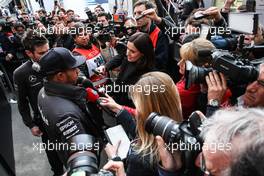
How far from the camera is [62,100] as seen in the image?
1601mm

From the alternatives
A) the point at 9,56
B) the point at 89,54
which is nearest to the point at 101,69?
the point at 89,54

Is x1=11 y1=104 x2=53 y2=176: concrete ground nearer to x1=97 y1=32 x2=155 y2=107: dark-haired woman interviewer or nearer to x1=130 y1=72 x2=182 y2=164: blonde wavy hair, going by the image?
x1=97 y1=32 x2=155 y2=107: dark-haired woman interviewer

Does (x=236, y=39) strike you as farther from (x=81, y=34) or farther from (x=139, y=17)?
(x=81, y=34)

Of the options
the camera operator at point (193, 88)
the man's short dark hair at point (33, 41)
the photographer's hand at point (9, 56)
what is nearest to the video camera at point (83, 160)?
the camera operator at point (193, 88)

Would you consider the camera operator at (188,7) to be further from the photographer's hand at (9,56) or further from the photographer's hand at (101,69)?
the photographer's hand at (9,56)

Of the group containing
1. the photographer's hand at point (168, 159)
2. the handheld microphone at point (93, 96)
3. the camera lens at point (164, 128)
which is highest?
the camera lens at point (164, 128)

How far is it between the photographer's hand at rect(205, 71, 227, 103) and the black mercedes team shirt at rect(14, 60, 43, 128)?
4.58 feet

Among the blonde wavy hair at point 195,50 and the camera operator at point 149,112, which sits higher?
the blonde wavy hair at point 195,50

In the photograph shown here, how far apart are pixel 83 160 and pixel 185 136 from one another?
0.40 meters

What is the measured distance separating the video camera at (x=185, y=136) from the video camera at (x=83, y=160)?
251mm

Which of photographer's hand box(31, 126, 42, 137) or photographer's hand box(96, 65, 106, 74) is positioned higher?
photographer's hand box(96, 65, 106, 74)

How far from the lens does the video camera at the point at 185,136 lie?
99 cm

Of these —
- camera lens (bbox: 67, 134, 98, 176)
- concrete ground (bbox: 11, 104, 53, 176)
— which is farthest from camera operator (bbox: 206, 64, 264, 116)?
concrete ground (bbox: 11, 104, 53, 176)

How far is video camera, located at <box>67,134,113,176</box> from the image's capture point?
1014 mm
